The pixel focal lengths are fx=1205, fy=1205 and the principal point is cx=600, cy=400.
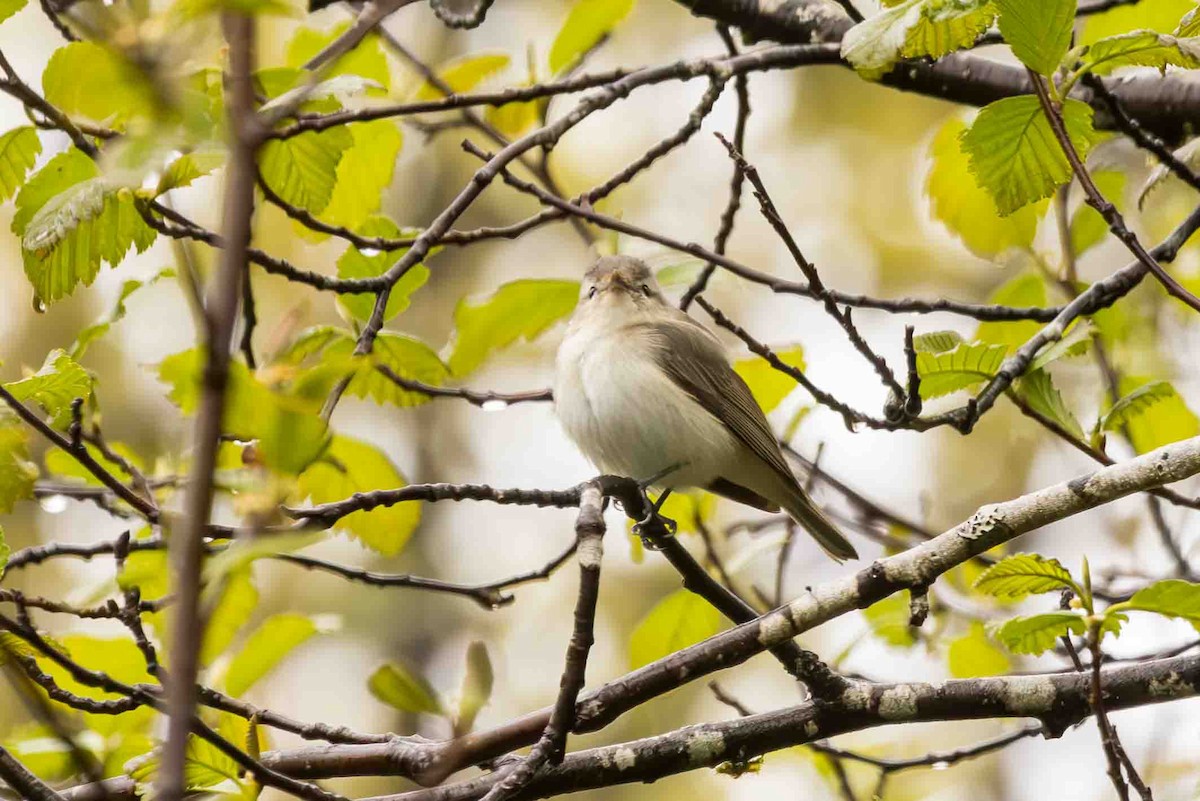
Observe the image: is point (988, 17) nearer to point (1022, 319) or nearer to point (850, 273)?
point (1022, 319)

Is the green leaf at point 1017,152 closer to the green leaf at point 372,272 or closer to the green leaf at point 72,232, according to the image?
the green leaf at point 372,272

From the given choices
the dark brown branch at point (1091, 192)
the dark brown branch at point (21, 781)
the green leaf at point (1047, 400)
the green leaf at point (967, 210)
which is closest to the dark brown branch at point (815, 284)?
the green leaf at point (1047, 400)

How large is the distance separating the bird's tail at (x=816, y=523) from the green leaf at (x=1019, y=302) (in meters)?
1.23

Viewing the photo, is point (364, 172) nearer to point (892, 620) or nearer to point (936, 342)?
point (936, 342)

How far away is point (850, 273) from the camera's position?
10211 millimetres

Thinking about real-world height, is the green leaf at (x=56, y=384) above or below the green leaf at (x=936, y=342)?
below

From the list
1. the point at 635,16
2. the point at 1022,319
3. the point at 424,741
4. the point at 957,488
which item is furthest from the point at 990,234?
the point at 635,16

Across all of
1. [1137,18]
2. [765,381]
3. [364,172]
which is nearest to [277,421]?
[364,172]

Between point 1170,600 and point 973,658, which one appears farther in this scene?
point 973,658

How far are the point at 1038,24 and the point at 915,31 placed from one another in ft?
0.94

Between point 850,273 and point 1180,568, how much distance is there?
671 cm

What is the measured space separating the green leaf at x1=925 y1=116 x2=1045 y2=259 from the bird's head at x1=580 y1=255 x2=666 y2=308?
140 cm

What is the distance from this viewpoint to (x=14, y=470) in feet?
7.93

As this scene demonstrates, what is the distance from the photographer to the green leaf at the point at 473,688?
1297mm
